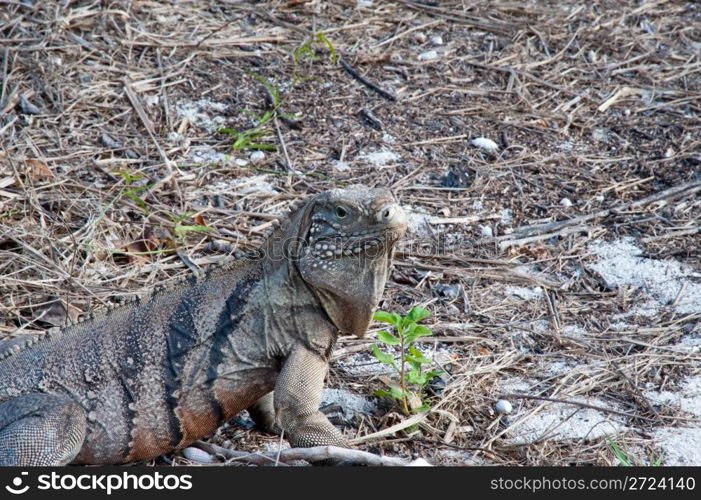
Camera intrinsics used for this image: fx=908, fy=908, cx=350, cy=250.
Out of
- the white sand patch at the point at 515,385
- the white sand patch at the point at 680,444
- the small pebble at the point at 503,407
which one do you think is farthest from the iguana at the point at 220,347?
the white sand patch at the point at 680,444

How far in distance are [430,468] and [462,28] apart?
20.4 ft

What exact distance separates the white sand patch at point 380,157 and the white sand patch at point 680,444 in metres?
3.25

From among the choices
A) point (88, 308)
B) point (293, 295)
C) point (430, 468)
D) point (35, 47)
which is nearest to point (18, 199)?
point (88, 308)

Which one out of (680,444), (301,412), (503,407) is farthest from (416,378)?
(680,444)

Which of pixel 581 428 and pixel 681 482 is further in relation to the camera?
pixel 581 428

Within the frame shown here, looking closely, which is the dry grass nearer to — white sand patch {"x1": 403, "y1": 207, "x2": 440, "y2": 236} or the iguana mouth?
white sand patch {"x1": 403, "y1": 207, "x2": 440, "y2": 236}

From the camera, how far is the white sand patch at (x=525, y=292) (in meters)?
5.93

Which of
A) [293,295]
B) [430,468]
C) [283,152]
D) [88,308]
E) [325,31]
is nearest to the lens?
[430,468]

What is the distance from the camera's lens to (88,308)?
5391 millimetres

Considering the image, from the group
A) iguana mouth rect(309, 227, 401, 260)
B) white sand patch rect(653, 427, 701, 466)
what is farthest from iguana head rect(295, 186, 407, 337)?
white sand patch rect(653, 427, 701, 466)

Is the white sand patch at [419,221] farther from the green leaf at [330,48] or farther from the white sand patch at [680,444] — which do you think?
the white sand patch at [680,444]

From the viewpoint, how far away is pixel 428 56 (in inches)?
341

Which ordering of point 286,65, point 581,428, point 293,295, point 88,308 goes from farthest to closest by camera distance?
point 286,65, point 88,308, point 581,428, point 293,295

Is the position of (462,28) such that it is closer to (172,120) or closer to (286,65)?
(286,65)
